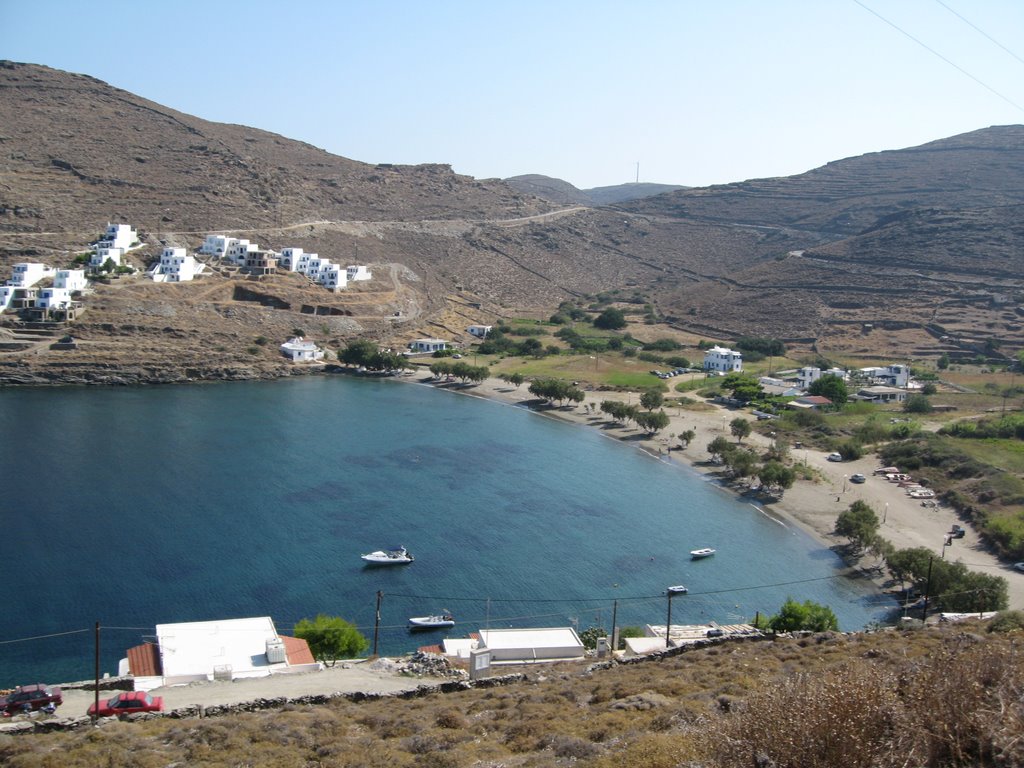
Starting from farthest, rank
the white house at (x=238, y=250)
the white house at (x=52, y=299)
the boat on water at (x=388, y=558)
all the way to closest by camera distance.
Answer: the white house at (x=238, y=250) → the white house at (x=52, y=299) → the boat on water at (x=388, y=558)

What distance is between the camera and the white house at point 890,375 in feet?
182

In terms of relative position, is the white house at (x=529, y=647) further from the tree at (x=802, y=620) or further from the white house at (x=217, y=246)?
the white house at (x=217, y=246)

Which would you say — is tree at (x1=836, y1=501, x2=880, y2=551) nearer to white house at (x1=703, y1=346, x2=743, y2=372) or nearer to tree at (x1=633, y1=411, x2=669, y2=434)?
tree at (x1=633, y1=411, x2=669, y2=434)

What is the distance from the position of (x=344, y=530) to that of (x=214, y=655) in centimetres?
1173

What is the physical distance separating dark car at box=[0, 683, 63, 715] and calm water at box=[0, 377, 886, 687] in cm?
661

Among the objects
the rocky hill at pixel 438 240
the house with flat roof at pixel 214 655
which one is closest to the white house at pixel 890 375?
the rocky hill at pixel 438 240

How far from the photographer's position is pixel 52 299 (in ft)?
175

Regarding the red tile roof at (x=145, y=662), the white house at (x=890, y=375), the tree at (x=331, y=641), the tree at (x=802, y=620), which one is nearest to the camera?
the red tile roof at (x=145, y=662)

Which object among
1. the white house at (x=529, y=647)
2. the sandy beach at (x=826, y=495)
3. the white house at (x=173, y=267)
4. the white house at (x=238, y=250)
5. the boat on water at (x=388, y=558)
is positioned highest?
the white house at (x=238, y=250)

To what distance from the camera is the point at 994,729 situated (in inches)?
303

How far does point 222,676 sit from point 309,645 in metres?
3.69

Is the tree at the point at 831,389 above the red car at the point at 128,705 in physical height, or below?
above

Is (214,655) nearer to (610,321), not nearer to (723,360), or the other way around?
(723,360)

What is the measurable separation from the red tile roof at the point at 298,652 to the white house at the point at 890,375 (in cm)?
4627
